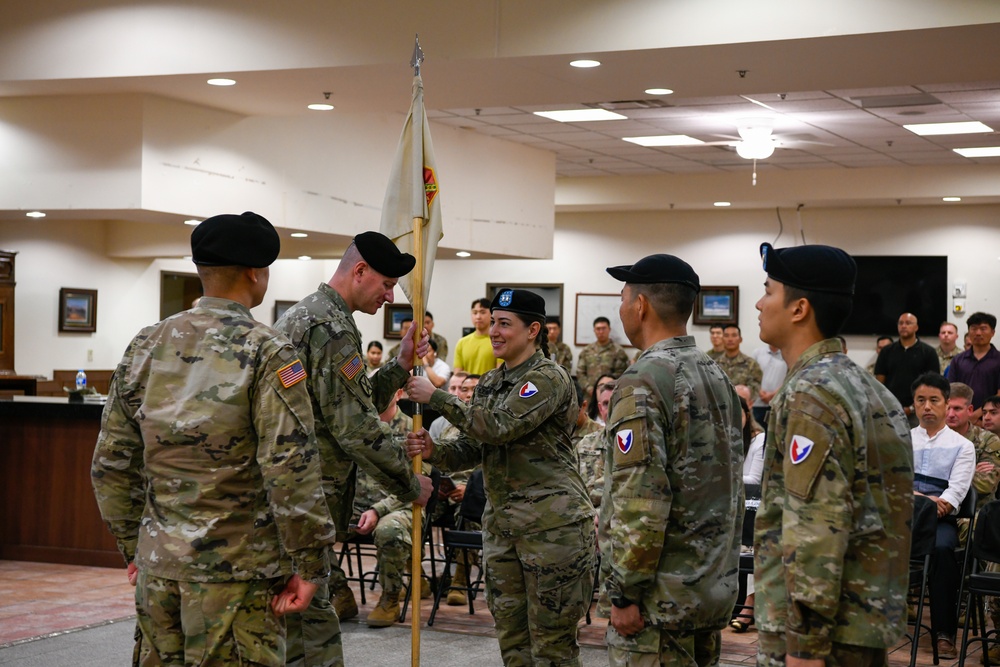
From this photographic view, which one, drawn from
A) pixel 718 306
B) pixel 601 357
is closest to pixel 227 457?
pixel 601 357

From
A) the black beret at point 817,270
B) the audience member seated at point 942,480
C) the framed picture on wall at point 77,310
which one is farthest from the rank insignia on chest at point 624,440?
the framed picture on wall at point 77,310

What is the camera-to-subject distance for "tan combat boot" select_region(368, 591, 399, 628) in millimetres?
6336

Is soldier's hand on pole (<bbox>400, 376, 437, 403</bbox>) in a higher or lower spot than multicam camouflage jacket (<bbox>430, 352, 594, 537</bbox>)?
higher

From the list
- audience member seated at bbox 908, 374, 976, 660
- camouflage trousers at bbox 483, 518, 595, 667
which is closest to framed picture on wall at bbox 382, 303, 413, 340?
audience member seated at bbox 908, 374, 976, 660

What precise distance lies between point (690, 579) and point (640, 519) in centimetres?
25

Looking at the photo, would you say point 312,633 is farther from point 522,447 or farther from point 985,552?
point 985,552

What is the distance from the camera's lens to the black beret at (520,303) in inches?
169

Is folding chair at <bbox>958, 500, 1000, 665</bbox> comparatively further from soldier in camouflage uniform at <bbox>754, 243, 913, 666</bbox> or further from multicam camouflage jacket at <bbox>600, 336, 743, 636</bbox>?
soldier in camouflage uniform at <bbox>754, 243, 913, 666</bbox>

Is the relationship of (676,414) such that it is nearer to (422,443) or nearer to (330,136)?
(422,443)

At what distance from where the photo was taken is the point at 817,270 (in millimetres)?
2645

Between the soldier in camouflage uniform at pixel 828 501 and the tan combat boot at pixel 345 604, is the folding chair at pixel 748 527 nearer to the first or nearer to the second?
the tan combat boot at pixel 345 604

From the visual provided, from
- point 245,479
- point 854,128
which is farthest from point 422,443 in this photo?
point 854,128

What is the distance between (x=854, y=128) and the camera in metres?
11.9

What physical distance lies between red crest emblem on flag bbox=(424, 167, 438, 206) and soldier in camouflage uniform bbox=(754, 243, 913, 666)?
2.39 meters
